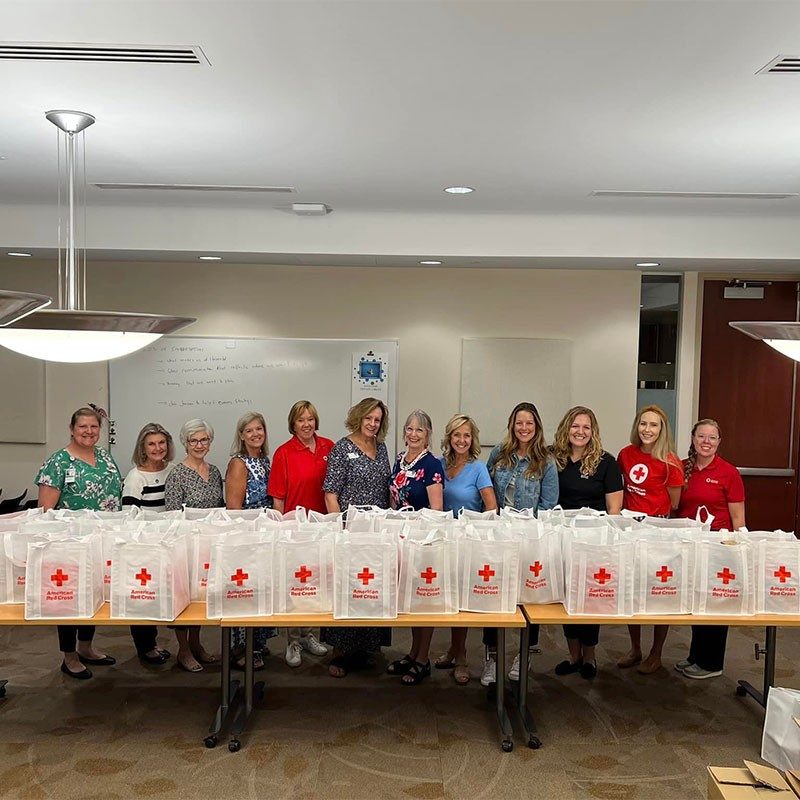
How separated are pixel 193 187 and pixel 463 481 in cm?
224

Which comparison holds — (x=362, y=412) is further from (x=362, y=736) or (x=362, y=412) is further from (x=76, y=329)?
(x=76, y=329)

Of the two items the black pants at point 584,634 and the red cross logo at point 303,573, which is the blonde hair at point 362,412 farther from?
the black pants at point 584,634

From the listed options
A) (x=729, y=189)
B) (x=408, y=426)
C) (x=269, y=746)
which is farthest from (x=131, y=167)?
(x=729, y=189)

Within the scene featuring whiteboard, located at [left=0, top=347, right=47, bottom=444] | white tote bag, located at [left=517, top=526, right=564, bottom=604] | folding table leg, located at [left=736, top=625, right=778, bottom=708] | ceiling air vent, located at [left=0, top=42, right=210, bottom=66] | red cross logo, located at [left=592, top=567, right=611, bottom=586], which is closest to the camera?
ceiling air vent, located at [left=0, top=42, right=210, bottom=66]

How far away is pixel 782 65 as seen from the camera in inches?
101

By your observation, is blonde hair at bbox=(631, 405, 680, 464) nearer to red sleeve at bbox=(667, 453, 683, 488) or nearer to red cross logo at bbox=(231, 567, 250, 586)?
red sleeve at bbox=(667, 453, 683, 488)

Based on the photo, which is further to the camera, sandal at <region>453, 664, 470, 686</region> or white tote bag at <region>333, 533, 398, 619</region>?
sandal at <region>453, 664, 470, 686</region>

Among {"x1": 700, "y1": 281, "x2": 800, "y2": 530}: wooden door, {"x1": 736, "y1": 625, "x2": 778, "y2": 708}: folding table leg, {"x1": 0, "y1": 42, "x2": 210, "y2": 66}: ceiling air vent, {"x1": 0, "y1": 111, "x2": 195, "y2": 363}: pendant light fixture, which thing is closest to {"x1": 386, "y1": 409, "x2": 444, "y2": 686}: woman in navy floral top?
{"x1": 0, "y1": 111, "x2": 195, "y2": 363}: pendant light fixture

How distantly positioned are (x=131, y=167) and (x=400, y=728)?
304cm

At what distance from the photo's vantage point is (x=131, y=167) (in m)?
4.17

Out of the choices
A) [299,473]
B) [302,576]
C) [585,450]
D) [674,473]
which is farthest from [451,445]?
[302,576]

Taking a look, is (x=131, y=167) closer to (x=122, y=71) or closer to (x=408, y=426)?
(x=122, y=71)

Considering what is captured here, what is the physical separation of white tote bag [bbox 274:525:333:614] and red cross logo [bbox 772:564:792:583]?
72.9 inches

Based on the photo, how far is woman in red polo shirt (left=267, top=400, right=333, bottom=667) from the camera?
14.5 ft
